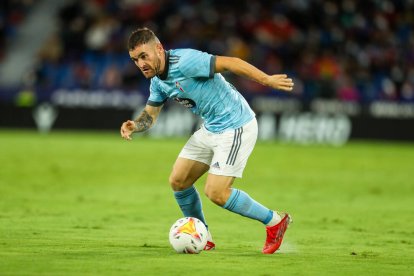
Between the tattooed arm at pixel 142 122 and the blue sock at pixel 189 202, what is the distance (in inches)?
30.0

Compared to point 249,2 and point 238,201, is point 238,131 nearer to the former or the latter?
point 238,201

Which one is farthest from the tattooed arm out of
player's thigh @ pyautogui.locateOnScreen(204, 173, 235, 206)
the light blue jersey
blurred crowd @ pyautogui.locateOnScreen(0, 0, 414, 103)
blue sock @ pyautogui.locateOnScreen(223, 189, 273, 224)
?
blurred crowd @ pyautogui.locateOnScreen(0, 0, 414, 103)

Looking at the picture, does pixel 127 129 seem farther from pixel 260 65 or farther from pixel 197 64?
pixel 260 65

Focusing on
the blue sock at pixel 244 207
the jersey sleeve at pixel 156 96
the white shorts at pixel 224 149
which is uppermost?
the jersey sleeve at pixel 156 96

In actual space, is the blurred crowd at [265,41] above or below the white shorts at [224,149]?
below

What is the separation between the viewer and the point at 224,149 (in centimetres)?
862

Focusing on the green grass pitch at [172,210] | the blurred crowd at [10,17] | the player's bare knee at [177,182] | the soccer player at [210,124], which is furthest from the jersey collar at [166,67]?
the blurred crowd at [10,17]

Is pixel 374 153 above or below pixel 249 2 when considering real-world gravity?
below

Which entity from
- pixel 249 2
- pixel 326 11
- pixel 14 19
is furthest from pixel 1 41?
pixel 326 11

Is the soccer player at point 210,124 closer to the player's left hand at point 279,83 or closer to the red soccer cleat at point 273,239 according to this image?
the red soccer cleat at point 273,239

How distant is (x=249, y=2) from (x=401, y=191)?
13.7m

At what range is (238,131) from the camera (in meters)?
8.70

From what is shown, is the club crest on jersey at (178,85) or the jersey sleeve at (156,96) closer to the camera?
the club crest on jersey at (178,85)

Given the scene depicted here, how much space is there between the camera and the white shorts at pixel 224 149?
8.59m
